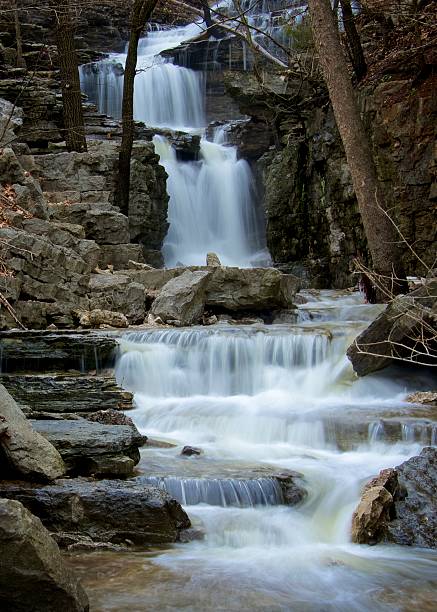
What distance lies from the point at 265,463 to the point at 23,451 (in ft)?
7.11

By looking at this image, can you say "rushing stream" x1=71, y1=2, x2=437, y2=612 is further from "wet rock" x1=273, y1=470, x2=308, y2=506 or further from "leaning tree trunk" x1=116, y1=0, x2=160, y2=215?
"leaning tree trunk" x1=116, y1=0, x2=160, y2=215

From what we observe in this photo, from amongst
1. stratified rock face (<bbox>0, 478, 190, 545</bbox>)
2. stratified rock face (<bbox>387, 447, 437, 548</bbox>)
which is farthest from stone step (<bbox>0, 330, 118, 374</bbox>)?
stratified rock face (<bbox>387, 447, 437, 548</bbox>)

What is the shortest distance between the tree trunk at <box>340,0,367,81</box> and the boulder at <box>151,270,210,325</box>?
18.1 ft

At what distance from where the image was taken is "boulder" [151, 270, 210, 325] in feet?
33.3

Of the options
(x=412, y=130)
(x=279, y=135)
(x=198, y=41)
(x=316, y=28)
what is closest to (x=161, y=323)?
(x=316, y=28)

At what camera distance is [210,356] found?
8.41 m

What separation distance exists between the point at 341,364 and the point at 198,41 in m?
18.6

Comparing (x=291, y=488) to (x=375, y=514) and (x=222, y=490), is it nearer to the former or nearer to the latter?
(x=222, y=490)

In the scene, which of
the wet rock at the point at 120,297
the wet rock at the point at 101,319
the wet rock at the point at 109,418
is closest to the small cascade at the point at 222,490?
the wet rock at the point at 109,418

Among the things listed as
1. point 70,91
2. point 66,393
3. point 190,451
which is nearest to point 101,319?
point 66,393

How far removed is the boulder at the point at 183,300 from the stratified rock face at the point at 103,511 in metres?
5.66

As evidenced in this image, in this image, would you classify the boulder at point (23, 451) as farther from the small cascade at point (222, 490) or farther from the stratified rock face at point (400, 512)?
the stratified rock face at point (400, 512)

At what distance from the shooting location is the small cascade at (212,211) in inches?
714

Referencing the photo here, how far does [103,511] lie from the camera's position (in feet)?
14.6
